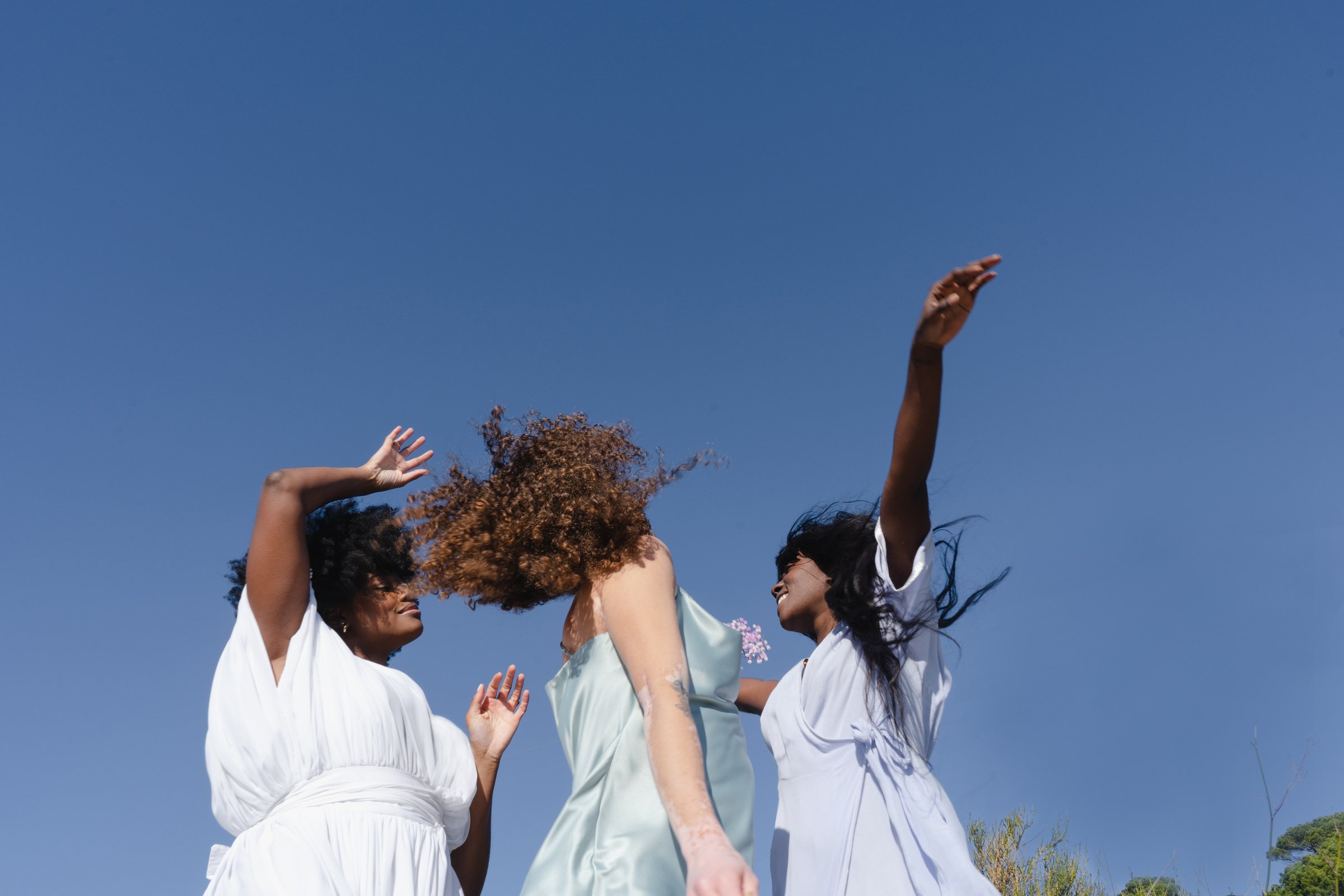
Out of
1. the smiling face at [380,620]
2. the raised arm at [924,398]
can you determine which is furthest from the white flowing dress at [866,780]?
the smiling face at [380,620]

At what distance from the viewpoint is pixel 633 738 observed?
2471 millimetres

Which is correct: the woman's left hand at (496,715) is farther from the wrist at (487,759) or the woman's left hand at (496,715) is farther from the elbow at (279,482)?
the elbow at (279,482)

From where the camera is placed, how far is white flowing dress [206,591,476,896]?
2801 mm

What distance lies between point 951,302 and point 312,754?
2.09 metres

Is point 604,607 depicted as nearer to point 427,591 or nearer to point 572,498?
point 572,498

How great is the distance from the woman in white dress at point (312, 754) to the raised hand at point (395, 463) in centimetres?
16

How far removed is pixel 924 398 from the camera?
246cm

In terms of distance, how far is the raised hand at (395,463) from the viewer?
3570 mm

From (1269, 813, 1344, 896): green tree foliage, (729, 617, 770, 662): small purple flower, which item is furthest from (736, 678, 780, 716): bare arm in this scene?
(1269, 813, 1344, 896): green tree foliage

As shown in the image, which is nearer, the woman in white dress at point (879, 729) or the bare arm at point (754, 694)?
the woman in white dress at point (879, 729)

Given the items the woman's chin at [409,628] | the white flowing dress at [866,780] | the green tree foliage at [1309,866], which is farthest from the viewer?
the green tree foliage at [1309,866]

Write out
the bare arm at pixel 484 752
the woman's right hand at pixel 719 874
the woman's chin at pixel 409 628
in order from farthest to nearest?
the woman's chin at pixel 409 628 < the bare arm at pixel 484 752 < the woman's right hand at pixel 719 874

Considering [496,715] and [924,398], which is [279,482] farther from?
[924,398]

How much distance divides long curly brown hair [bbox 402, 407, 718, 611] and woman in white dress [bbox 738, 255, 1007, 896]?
693 millimetres
